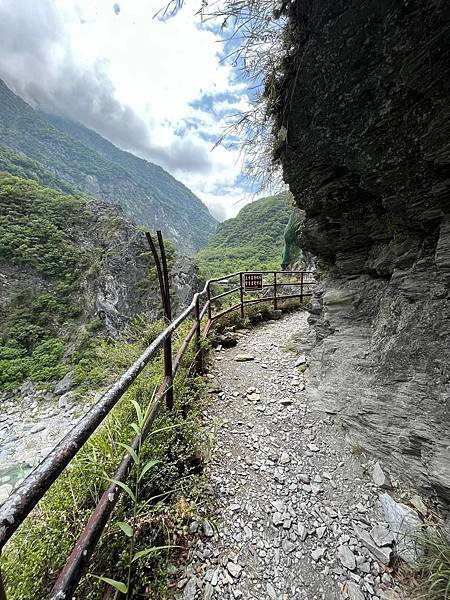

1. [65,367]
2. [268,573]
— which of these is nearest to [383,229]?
[268,573]

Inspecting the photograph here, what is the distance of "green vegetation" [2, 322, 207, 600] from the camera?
47.4 inches

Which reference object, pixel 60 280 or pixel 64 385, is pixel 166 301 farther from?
pixel 60 280

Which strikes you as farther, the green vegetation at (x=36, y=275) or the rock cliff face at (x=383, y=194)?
the green vegetation at (x=36, y=275)

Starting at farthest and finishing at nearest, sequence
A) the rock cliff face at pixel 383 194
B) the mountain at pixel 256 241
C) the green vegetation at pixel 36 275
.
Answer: the mountain at pixel 256 241 → the green vegetation at pixel 36 275 → the rock cliff face at pixel 383 194

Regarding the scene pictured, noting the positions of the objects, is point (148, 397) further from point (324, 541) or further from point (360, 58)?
point (360, 58)

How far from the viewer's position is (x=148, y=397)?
8.14 ft

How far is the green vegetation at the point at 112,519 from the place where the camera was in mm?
1205

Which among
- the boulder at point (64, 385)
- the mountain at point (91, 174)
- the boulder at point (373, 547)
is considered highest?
the mountain at point (91, 174)

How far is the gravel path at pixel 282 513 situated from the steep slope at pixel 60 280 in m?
20.3

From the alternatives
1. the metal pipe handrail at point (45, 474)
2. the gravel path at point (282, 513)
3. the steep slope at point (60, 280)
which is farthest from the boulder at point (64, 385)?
the metal pipe handrail at point (45, 474)

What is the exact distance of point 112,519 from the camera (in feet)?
4.94

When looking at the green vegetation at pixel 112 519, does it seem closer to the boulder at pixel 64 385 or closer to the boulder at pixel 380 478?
the boulder at pixel 380 478

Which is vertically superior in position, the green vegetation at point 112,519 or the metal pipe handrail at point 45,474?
the metal pipe handrail at point 45,474

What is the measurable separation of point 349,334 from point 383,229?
4.26 ft
